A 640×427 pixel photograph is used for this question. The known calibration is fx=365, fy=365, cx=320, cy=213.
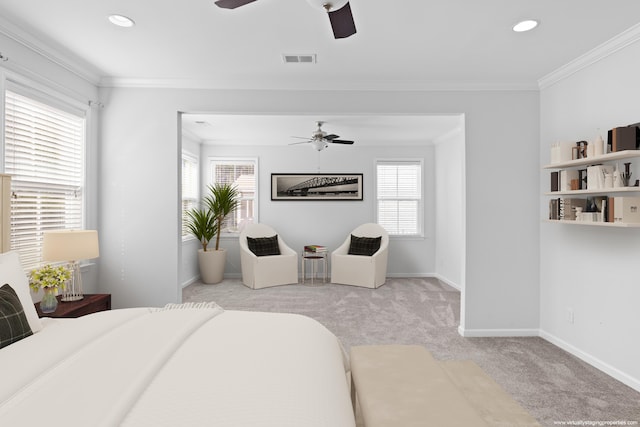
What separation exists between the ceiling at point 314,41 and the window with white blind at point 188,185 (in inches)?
104

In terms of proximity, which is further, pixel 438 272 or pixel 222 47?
pixel 438 272

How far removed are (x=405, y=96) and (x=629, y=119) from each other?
5.88 feet

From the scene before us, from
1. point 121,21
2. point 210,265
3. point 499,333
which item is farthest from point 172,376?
point 210,265

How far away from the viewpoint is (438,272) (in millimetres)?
6746

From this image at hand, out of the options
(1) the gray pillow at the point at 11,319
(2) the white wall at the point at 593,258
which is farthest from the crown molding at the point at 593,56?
(1) the gray pillow at the point at 11,319

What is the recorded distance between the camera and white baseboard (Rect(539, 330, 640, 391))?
2.65 meters

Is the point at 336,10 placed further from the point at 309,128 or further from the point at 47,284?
the point at 309,128

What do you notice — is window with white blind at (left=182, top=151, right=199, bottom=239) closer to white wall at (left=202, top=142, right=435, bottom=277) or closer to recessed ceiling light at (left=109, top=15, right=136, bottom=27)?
white wall at (left=202, top=142, right=435, bottom=277)

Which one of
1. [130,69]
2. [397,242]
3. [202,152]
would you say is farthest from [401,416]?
[202,152]

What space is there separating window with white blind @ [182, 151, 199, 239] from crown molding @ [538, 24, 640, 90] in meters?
5.02

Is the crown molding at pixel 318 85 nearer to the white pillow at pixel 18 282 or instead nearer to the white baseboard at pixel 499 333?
the white pillow at pixel 18 282

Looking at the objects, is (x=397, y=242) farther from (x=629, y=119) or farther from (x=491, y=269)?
(x=629, y=119)

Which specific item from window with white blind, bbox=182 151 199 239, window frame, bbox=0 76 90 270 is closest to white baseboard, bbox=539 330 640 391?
window frame, bbox=0 76 90 270

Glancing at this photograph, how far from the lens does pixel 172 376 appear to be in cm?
124
